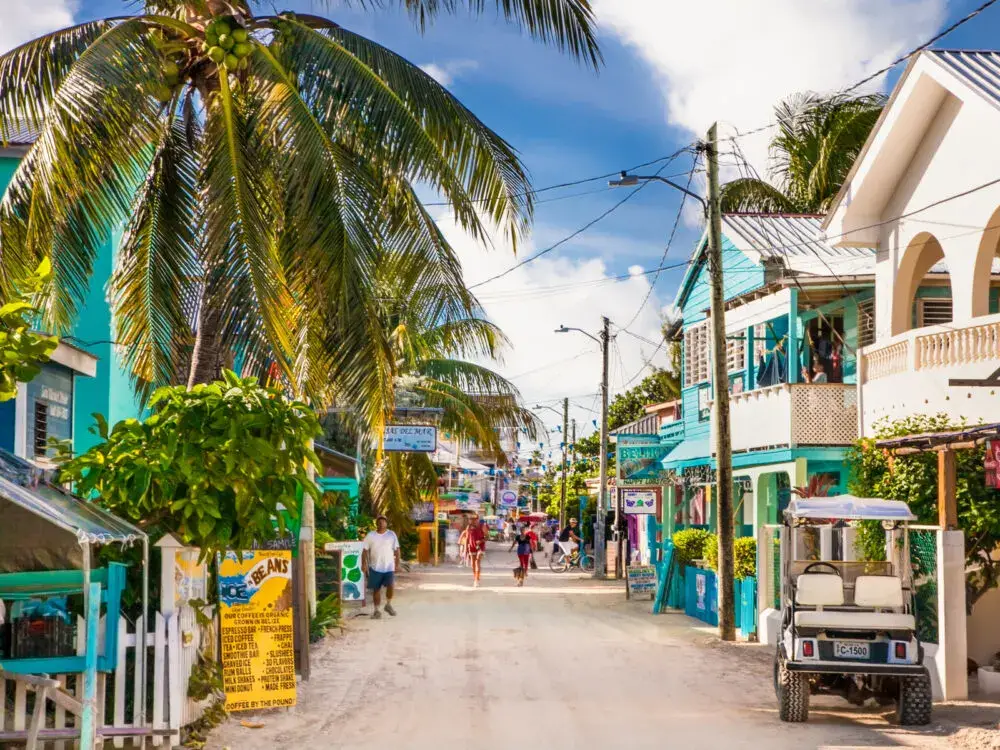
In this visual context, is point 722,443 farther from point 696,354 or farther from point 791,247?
point 696,354

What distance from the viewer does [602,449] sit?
40.0 metres

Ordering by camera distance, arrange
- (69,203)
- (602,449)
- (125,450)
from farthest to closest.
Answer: (602,449) < (69,203) < (125,450)

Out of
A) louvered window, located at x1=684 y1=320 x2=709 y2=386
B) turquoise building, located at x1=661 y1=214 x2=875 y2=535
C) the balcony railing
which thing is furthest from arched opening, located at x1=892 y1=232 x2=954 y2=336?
louvered window, located at x1=684 y1=320 x2=709 y2=386

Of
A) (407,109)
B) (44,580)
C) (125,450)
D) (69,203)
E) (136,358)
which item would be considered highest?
(407,109)

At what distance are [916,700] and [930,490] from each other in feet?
13.6

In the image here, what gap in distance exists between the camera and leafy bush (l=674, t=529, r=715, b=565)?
25781 millimetres

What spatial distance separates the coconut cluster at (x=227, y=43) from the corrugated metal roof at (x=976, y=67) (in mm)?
9926

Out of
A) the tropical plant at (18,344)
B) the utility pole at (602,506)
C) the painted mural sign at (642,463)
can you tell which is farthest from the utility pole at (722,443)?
the utility pole at (602,506)

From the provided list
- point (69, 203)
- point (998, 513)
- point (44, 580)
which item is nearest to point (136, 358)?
point (69, 203)

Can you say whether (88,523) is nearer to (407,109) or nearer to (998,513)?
(407,109)

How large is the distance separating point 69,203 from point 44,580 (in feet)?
15.2

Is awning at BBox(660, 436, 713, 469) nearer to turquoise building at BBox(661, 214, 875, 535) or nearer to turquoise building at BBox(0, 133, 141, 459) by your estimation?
turquoise building at BBox(661, 214, 875, 535)

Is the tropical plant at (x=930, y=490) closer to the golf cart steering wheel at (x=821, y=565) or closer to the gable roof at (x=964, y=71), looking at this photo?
the golf cart steering wheel at (x=821, y=565)

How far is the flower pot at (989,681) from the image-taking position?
46.6 feet
